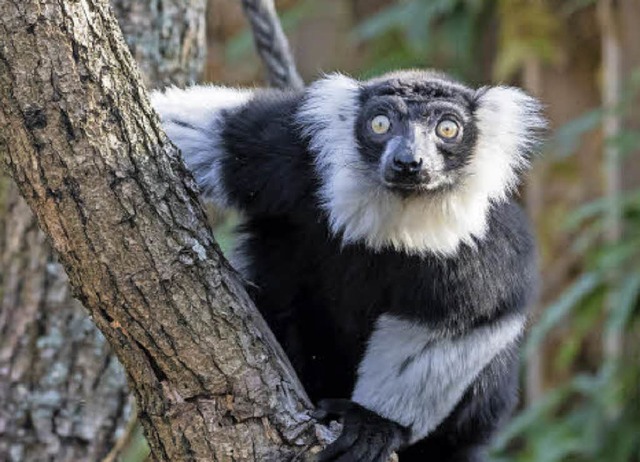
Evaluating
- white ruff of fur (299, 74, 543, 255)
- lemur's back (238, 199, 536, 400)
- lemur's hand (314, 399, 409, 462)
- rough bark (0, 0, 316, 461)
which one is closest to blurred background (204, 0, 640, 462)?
lemur's back (238, 199, 536, 400)

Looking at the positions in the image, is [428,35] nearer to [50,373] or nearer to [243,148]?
[243,148]

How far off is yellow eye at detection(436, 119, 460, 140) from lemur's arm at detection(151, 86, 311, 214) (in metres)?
0.49

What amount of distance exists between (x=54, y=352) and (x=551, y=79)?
5997 millimetres

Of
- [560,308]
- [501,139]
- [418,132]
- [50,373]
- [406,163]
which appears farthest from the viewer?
[560,308]

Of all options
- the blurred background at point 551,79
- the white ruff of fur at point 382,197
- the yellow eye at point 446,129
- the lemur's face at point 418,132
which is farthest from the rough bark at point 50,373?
the blurred background at point 551,79

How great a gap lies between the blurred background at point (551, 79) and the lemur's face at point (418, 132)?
104 inches

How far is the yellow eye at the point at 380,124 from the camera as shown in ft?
12.6

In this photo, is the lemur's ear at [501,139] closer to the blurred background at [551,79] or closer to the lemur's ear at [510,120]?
the lemur's ear at [510,120]

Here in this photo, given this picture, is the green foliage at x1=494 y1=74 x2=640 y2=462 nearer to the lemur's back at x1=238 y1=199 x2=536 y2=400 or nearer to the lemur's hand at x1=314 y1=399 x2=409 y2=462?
the lemur's back at x1=238 y1=199 x2=536 y2=400

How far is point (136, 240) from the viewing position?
9.62ft

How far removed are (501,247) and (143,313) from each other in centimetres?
145

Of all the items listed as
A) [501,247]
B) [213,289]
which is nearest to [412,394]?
[501,247]

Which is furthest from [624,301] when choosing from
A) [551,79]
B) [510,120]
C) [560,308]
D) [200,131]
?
[551,79]

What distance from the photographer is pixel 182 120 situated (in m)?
3.93
